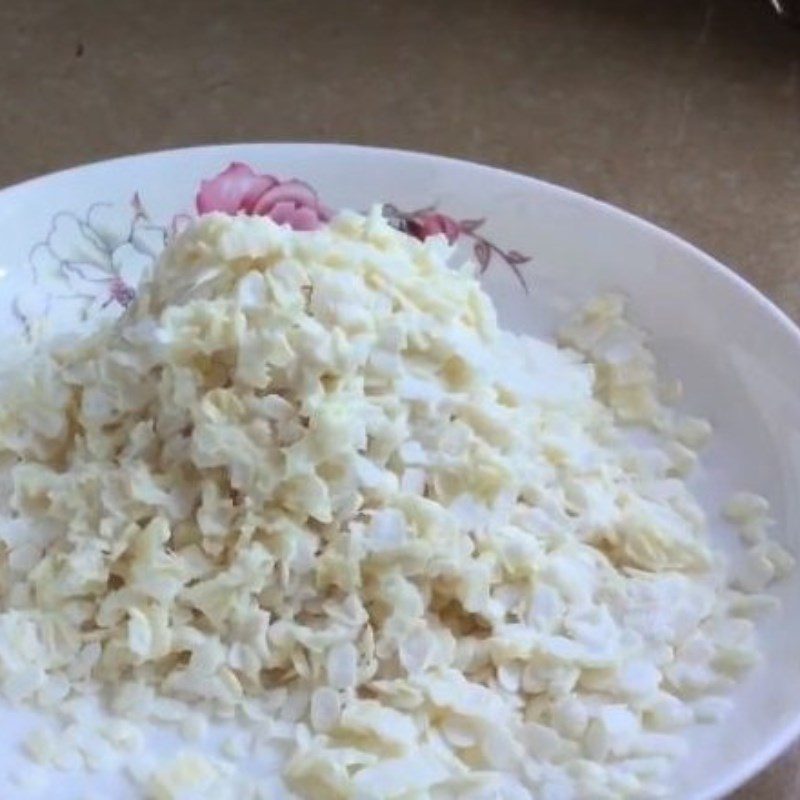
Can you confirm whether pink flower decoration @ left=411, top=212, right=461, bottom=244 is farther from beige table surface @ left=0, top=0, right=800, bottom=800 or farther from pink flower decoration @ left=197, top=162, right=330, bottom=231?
beige table surface @ left=0, top=0, right=800, bottom=800

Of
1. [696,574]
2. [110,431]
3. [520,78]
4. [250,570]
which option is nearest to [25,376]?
[110,431]

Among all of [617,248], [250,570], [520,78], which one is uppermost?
[520,78]

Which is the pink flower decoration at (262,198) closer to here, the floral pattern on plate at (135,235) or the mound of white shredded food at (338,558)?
the floral pattern on plate at (135,235)

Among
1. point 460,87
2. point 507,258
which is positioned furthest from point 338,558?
point 460,87

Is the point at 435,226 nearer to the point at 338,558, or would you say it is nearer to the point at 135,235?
the point at 135,235

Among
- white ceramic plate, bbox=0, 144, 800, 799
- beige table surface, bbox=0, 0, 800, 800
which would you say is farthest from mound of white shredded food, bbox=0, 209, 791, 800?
beige table surface, bbox=0, 0, 800, 800

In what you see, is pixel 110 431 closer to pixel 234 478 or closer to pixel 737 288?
A: pixel 234 478
